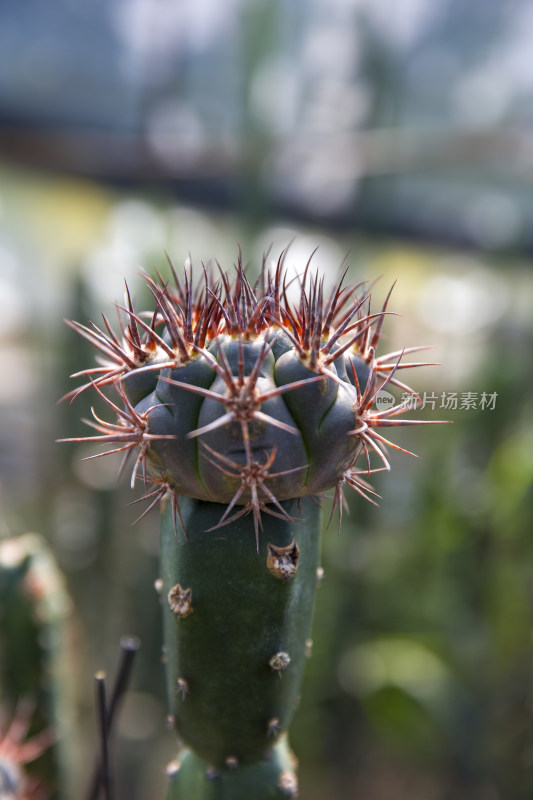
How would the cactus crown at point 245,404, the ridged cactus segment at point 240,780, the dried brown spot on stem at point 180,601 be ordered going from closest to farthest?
the cactus crown at point 245,404 → the dried brown spot on stem at point 180,601 → the ridged cactus segment at point 240,780

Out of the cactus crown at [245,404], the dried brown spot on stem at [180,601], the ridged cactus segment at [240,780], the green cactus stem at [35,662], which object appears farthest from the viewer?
the green cactus stem at [35,662]

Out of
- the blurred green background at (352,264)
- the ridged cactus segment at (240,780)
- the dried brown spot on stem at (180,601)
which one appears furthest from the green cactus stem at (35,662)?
the blurred green background at (352,264)

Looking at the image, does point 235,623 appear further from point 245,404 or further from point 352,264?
point 352,264

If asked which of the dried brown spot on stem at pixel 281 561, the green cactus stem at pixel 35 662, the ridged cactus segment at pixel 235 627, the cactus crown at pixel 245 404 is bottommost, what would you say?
the green cactus stem at pixel 35 662

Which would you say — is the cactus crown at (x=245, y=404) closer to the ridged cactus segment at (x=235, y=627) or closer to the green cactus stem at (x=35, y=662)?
the ridged cactus segment at (x=235, y=627)

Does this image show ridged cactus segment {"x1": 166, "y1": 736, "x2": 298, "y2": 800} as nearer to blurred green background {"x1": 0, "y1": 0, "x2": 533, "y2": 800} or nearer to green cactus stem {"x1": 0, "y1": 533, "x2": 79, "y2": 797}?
green cactus stem {"x1": 0, "y1": 533, "x2": 79, "y2": 797}

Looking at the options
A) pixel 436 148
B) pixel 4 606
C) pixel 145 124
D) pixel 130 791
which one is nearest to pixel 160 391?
pixel 4 606

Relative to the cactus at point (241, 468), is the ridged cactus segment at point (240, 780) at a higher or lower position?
lower
